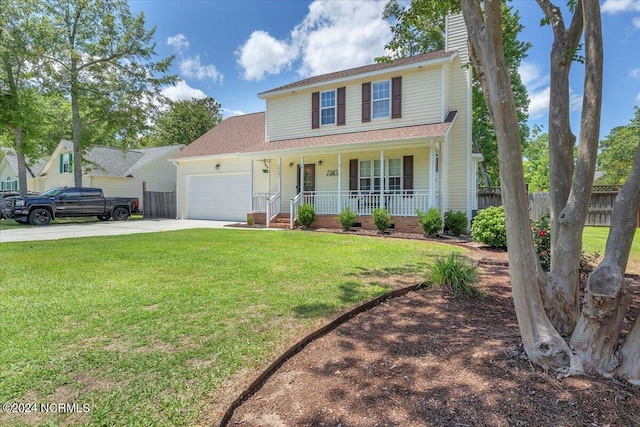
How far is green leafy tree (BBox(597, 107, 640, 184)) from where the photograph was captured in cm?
3042

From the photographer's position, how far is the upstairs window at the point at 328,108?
14867 millimetres

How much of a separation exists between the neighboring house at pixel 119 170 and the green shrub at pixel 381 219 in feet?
63.4

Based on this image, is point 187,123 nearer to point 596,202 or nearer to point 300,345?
point 596,202

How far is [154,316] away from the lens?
3.60 metres

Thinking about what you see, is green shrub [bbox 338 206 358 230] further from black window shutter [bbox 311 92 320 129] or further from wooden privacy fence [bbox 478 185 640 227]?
wooden privacy fence [bbox 478 185 640 227]

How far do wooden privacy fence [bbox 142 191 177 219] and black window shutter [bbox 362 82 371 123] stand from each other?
1278 cm

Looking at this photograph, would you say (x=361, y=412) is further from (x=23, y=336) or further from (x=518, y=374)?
(x=23, y=336)

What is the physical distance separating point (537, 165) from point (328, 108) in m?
30.3

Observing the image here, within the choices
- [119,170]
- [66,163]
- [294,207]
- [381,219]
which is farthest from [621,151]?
[66,163]

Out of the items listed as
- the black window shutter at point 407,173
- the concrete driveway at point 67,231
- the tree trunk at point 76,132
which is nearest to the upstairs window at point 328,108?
the black window shutter at point 407,173

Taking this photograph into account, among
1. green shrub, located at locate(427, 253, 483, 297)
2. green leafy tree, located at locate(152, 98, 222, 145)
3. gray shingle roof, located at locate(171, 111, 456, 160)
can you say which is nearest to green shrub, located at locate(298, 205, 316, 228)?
gray shingle roof, located at locate(171, 111, 456, 160)

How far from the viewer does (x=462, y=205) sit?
1328cm

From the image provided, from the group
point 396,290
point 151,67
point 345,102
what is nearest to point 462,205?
point 345,102

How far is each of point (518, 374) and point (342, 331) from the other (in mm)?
1509
